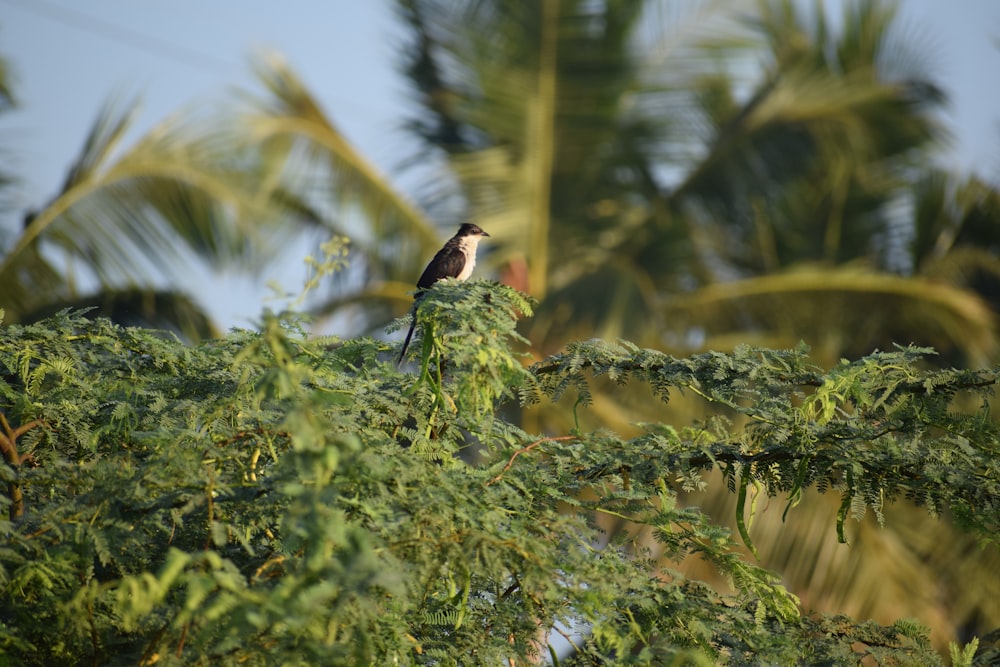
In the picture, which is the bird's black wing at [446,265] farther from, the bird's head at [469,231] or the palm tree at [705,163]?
the palm tree at [705,163]

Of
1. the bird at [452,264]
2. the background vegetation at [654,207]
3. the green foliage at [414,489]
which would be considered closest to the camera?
the green foliage at [414,489]

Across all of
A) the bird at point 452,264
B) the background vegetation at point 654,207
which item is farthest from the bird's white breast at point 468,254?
the background vegetation at point 654,207

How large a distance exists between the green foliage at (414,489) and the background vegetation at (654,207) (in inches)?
270

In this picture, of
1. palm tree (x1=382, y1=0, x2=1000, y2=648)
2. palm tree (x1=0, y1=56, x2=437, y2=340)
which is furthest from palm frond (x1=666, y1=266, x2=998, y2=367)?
palm tree (x1=0, y1=56, x2=437, y2=340)

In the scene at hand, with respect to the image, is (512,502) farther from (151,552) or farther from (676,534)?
(151,552)

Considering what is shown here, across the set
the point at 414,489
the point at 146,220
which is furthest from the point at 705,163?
the point at 414,489

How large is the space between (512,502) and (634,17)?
12.5 meters

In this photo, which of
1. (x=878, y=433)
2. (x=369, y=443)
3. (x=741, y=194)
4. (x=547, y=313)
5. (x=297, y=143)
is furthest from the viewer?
(x=741, y=194)

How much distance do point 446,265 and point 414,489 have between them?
2.98 m

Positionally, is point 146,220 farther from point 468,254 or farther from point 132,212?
point 468,254

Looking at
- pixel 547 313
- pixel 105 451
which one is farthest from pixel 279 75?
pixel 105 451

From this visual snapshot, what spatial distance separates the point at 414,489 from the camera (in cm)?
358

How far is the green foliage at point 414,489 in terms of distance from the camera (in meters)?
3.13

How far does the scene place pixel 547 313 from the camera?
1264 cm
